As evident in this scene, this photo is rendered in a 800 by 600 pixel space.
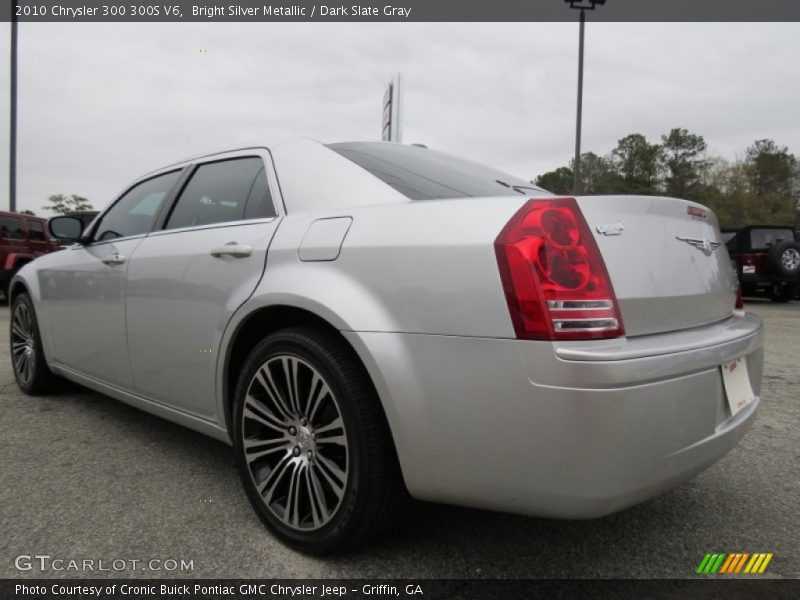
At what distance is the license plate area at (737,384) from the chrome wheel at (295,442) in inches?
45.8

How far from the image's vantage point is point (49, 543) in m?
1.94

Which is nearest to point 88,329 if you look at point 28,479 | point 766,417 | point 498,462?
point 28,479

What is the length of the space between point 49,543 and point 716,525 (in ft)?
7.76

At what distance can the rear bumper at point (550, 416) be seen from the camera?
1.38 meters

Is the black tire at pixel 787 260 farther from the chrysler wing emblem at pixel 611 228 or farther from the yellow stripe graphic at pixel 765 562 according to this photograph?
the chrysler wing emblem at pixel 611 228

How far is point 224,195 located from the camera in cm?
248

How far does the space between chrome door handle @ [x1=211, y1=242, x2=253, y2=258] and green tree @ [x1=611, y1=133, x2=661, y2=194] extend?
4720 centimetres

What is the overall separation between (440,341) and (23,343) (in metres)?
3.64

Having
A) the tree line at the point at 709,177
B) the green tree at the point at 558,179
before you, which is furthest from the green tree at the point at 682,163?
the green tree at the point at 558,179

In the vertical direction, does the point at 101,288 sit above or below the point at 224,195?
below

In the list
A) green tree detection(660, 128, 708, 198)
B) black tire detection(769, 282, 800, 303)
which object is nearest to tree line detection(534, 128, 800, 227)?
green tree detection(660, 128, 708, 198)

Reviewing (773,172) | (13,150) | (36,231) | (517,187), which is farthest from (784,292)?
(773,172)

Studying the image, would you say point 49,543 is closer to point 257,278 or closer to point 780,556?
point 257,278

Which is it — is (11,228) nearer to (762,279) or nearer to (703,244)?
(703,244)
